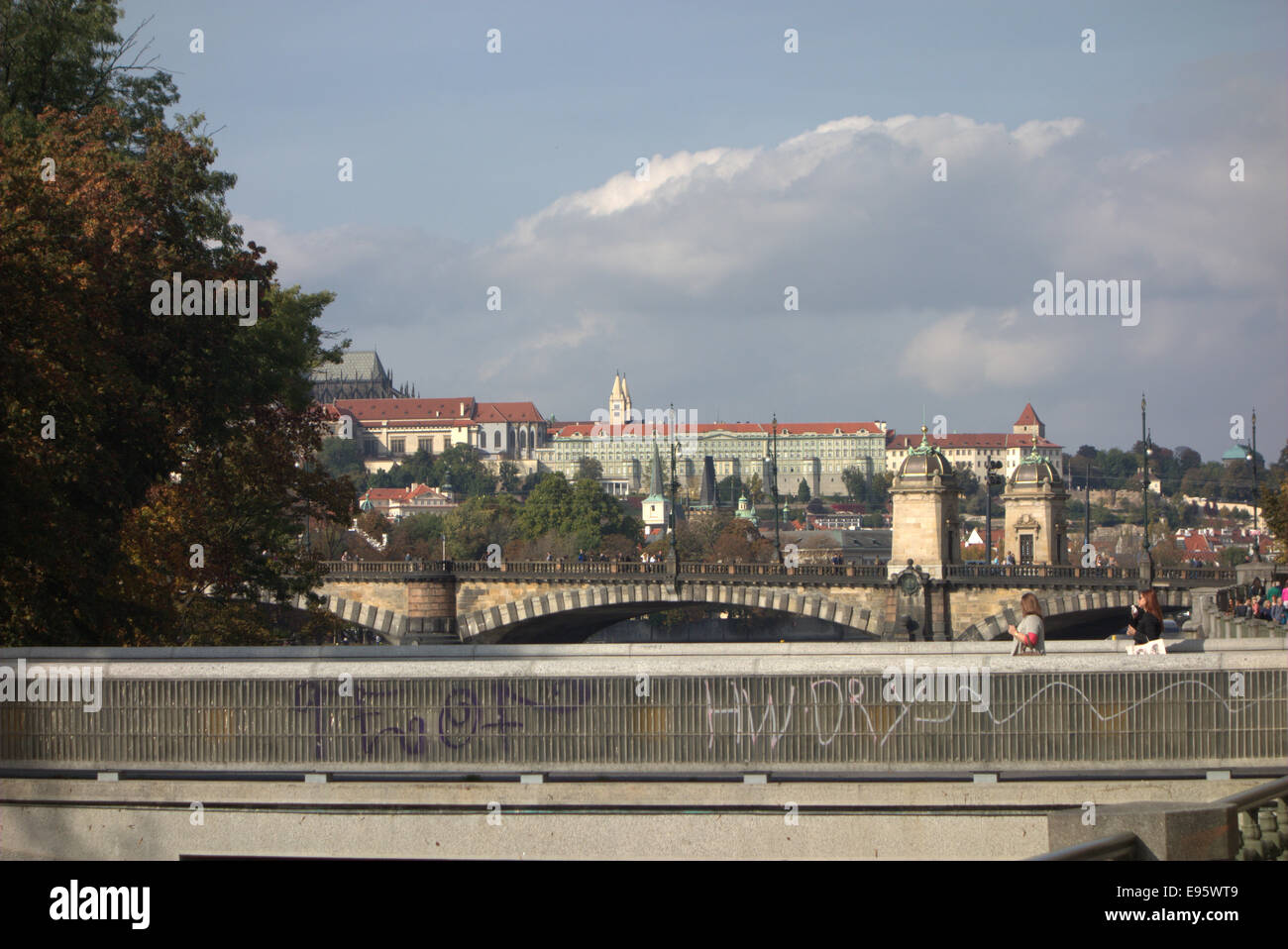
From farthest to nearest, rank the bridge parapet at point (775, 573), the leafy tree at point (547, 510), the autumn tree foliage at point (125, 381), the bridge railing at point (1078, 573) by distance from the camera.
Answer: the leafy tree at point (547, 510)
the bridge parapet at point (775, 573)
the bridge railing at point (1078, 573)
the autumn tree foliage at point (125, 381)

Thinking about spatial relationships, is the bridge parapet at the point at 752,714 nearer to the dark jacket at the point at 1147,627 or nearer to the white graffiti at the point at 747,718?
the white graffiti at the point at 747,718

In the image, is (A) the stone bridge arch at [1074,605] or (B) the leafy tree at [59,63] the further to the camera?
(A) the stone bridge arch at [1074,605]

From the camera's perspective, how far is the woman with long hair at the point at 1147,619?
14.9 m

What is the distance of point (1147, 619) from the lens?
49.3 ft

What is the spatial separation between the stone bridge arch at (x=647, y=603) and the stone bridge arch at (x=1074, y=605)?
4.43m

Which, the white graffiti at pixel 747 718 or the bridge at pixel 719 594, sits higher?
the white graffiti at pixel 747 718

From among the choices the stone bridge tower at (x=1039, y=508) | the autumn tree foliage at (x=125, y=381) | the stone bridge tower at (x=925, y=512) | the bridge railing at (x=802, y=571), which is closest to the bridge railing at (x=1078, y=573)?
the bridge railing at (x=802, y=571)

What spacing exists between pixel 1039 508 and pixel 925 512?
7.66m

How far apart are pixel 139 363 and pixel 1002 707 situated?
1777cm

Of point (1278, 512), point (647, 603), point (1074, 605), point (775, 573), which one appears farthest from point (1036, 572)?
point (647, 603)

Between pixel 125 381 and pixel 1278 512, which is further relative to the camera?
pixel 1278 512

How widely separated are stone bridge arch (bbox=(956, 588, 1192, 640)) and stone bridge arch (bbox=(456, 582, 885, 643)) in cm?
443

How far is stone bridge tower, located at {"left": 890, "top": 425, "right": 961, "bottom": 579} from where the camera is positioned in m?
55.1

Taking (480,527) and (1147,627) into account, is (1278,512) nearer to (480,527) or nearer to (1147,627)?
(1147,627)
